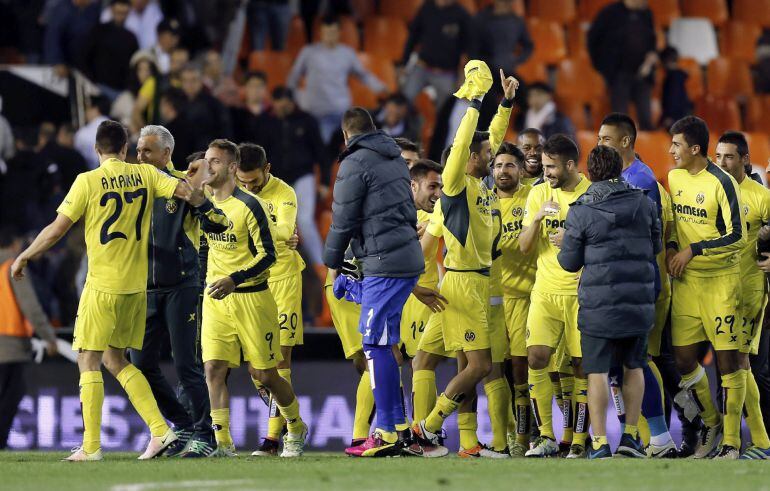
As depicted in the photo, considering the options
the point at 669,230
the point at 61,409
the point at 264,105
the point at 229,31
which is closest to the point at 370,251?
the point at 669,230

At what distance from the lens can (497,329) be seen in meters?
11.1

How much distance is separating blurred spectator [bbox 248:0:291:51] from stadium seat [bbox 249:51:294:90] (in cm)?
28

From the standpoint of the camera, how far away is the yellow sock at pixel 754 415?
10672 mm

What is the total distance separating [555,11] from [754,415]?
1153 cm

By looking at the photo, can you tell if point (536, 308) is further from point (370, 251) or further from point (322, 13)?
point (322, 13)

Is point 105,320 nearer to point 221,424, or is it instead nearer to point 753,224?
point 221,424

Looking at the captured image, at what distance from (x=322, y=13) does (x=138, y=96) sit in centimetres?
419

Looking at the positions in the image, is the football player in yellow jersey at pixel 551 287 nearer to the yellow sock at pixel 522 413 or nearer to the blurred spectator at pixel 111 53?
the yellow sock at pixel 522 413

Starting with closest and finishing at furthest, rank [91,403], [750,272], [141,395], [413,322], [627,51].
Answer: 1. [91,403]
2. [141,395]
3. [750,272]
4. [413,322]
5. [627,51]

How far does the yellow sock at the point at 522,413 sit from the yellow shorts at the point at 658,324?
99 cm

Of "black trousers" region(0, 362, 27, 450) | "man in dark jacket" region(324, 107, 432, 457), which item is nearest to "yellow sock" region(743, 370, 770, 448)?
"man in dark jacket" region(324, 107, 432, 457)

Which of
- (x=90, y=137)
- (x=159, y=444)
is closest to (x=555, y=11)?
(x=90, y=137)

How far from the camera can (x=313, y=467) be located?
9.20m

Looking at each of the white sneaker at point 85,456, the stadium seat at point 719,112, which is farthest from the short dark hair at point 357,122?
the stadium seat at point 719,112
